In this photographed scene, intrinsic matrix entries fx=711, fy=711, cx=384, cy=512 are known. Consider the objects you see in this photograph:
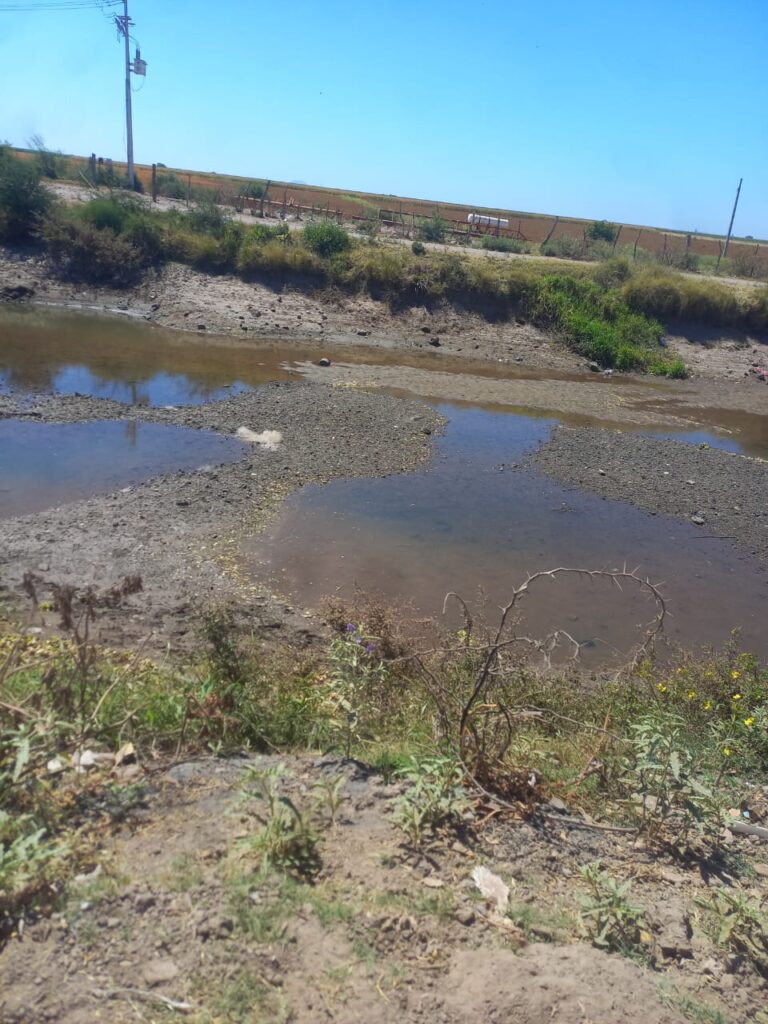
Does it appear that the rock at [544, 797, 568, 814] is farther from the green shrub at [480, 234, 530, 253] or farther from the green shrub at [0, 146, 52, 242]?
the green shrub at [480, 234, 530, 253]

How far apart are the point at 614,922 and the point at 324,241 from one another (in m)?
23.1

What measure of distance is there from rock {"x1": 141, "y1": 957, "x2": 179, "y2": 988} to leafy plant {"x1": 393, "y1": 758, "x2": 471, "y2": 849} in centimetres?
111

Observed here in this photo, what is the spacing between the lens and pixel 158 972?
2297 mm

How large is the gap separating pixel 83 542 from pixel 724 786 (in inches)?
242

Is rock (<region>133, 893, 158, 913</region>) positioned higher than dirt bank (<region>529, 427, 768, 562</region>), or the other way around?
rock (<region>133, 893, 158, 913</region>)

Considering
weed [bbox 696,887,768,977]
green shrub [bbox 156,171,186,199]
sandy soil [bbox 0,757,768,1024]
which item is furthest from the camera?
green shrub [bbox 156,171,186,199]

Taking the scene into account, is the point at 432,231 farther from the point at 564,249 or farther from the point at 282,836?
the point at 282,836

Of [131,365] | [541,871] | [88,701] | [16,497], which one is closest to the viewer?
[541,871]

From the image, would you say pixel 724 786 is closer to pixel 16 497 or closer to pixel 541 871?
pixel 541 871

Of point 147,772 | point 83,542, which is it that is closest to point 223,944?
point 147,772

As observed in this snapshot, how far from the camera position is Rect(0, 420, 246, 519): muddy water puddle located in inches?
345

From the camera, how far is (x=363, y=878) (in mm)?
2828

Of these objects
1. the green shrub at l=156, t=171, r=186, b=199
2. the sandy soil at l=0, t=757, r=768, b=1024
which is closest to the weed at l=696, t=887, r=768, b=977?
the sandy soil at l=0, t=757, r=768, b=1024

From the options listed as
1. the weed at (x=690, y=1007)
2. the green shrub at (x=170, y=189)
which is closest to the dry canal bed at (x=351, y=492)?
the weed at (x=690, y=1007)
